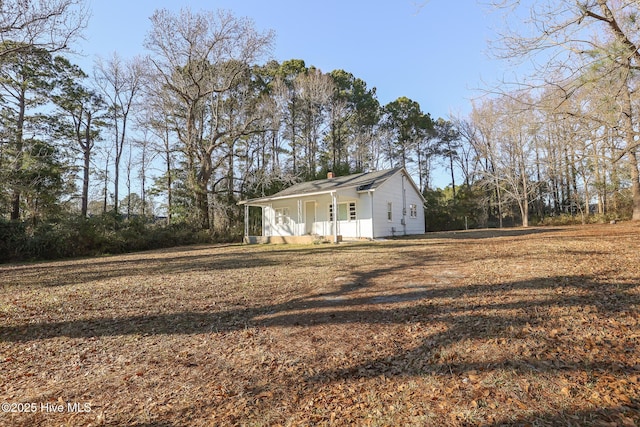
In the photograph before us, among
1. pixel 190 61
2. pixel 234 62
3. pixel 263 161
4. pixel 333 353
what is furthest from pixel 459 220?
pixel 333 353

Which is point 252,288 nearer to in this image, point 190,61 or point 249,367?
point 249,367

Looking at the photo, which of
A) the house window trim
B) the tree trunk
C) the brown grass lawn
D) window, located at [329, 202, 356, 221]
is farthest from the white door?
the tree trunk

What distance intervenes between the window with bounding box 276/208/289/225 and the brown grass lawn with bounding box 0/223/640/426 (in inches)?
540

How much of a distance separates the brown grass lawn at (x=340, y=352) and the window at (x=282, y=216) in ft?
45.0

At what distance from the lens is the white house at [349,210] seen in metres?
16.5

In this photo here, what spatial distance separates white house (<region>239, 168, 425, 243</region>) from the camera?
651 inches

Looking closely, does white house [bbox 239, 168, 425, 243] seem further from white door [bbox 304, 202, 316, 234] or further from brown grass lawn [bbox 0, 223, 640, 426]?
brown grass lawn [bbox 0, 223, 640, 426]

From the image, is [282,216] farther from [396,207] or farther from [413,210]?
[413,210]

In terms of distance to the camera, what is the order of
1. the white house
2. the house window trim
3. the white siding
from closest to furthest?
the white house < the white siding < the house window trim

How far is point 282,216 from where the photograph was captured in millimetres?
20391

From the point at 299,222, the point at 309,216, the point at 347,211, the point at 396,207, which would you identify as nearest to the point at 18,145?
the point at 299,222

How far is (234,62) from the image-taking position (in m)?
21.8

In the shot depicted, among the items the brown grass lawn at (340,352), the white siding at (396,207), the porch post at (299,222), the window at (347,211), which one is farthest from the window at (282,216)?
the brown grass lawn at (340,352)

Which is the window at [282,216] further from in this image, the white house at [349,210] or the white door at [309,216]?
the white door at [309,216]
